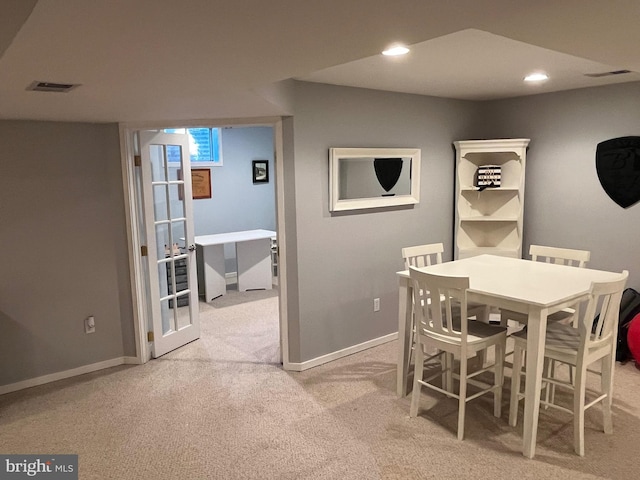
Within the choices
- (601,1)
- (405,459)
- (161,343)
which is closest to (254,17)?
(601,1)

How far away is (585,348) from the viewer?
2.60 meters

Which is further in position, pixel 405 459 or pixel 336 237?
pixel 336 237

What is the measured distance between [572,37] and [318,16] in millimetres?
1089

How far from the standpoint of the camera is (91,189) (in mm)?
3695

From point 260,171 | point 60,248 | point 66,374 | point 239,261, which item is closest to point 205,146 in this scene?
point 260,171

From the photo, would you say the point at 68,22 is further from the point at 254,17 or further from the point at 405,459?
the point at 405,459

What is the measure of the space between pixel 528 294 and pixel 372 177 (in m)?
1.73

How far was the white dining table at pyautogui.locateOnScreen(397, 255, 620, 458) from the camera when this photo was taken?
8.63 ft

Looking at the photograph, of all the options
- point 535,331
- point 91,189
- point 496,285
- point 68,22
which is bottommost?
point 535,331

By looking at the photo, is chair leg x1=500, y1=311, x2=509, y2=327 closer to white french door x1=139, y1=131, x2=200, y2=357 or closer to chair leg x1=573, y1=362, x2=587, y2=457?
chair leg x1=573, y1=362, x2=587, y2=457

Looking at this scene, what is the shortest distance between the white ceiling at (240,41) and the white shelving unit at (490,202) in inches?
58.7

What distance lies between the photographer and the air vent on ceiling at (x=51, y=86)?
224 centimetres

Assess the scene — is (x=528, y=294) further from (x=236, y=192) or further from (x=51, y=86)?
(x=236, y=192)

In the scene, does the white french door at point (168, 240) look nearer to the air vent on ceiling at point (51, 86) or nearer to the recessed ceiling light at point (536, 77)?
the air vent on ceiling at point (51, 86)
